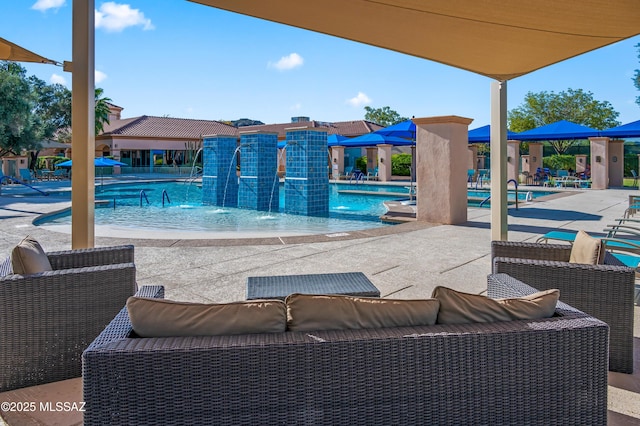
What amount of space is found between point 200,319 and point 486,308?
1.25 m

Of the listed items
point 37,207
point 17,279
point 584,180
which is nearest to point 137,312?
point 17,279

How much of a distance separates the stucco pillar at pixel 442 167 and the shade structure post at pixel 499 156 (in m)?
4.50

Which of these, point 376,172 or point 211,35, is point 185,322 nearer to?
point 211,35

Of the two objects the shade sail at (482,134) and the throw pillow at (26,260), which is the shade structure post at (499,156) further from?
the shade sail at (482,134)

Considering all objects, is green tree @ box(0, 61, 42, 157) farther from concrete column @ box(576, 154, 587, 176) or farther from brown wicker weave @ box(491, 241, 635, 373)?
concrete column @ box(576, 154, 587, 176)

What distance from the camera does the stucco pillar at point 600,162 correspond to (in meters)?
20.3

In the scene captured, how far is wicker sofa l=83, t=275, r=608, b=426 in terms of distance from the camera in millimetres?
1792

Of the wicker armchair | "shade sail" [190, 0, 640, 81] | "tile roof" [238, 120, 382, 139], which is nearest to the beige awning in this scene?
"shade sail" [190, 0, 640, 81]

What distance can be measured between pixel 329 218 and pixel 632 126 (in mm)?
11519

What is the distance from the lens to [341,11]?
4.21 m

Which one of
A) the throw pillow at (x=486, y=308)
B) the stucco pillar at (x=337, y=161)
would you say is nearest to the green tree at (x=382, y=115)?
the stucco pillar at (x=337, y=161)

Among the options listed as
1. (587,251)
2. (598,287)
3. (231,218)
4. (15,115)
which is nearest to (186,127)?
(15,115)

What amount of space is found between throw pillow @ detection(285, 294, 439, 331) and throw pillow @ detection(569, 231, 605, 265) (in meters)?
1.85

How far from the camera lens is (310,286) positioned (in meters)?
3.73
